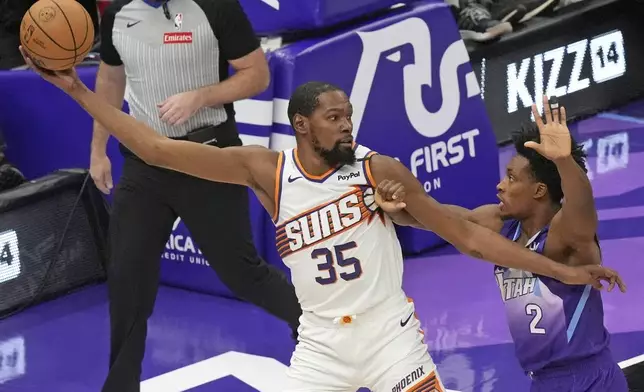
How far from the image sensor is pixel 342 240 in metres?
4.12

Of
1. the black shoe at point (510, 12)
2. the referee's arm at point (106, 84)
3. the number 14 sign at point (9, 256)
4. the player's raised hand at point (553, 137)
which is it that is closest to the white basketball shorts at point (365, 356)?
the player's raised hand at point (553, 137)

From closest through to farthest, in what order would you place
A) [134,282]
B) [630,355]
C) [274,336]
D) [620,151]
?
[134,282]
[630,355]
[274,336]
[620,151]

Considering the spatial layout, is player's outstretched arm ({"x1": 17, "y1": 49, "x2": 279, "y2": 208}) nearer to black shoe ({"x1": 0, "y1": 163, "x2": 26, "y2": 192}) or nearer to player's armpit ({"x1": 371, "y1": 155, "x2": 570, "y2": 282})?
player's armpit ({"x1": 371, "y1": 155, "x2": 570, "y2": 282})

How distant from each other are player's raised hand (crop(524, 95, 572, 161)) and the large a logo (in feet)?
10.2

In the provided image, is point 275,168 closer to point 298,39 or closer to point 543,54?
point 298,39

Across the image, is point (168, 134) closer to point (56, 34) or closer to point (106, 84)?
point (106, 84)

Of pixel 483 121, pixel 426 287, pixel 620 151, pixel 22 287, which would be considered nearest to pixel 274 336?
pixel 426 287

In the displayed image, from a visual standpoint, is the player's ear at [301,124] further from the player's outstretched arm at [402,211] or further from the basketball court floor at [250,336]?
the basketball court floor at [250,336]

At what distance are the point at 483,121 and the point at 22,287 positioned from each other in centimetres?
298

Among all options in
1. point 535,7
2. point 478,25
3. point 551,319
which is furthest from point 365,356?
point 535,7

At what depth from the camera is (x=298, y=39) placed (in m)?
6.93

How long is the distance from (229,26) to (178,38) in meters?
0.23

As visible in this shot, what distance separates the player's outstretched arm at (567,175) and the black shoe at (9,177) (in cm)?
403

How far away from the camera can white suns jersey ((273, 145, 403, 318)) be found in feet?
13.5
